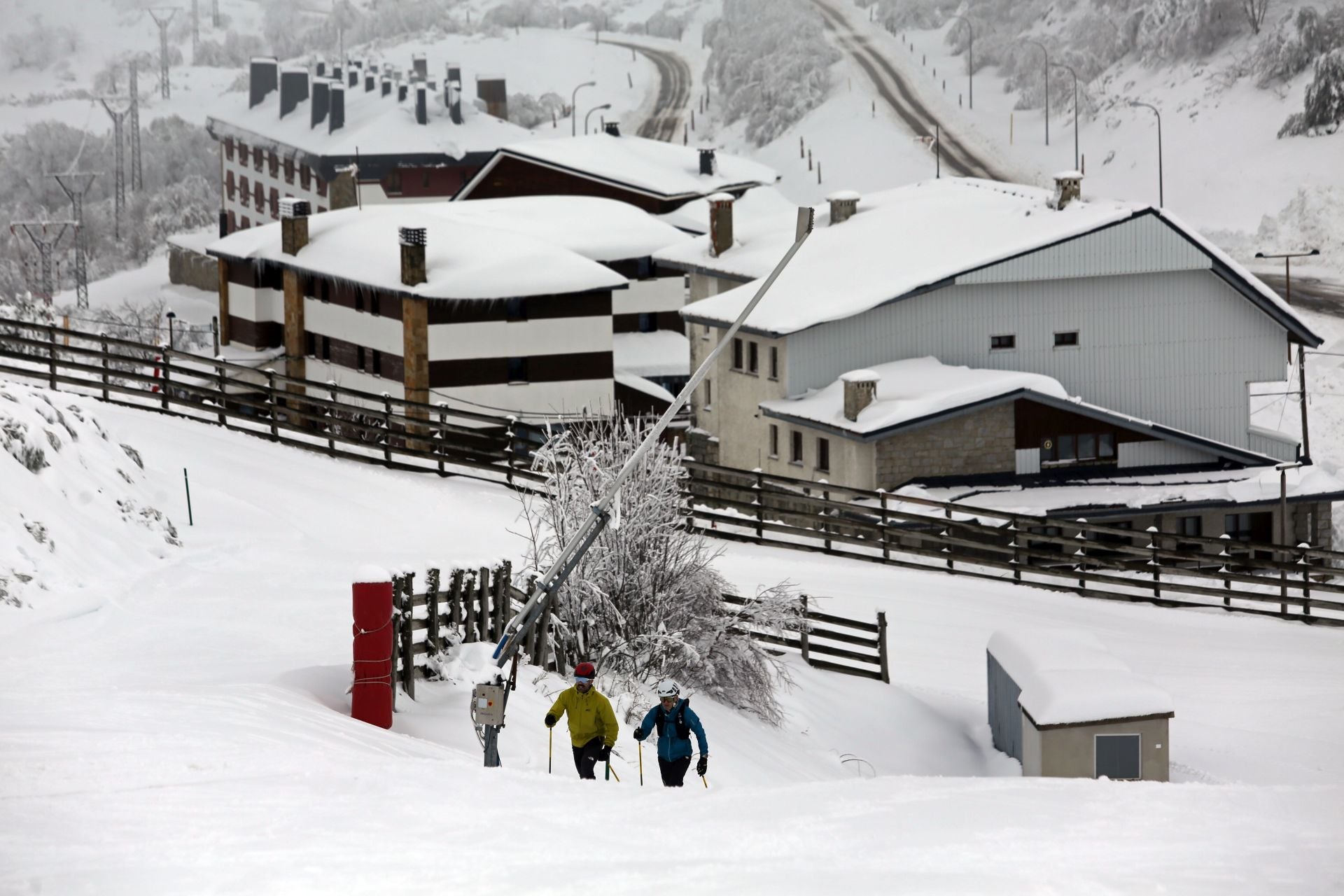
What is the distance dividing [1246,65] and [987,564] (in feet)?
275

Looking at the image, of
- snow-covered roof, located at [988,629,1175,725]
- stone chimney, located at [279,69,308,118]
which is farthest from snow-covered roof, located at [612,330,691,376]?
stone chimney, located at [279,69,308,118]

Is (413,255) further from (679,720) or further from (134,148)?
(134,148)

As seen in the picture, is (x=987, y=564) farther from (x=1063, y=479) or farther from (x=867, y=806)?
(x=867, y=806)

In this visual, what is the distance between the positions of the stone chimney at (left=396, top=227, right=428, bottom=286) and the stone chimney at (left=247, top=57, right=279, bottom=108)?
68.1 metres

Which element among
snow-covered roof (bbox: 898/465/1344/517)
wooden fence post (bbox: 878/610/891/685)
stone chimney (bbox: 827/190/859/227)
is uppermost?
stone chimney (bbox: 827/190/859/227)

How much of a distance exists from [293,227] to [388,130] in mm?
42886

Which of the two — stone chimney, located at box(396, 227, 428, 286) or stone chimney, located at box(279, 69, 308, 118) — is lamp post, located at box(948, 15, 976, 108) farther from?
stone chimney, located at box(396, 227, 428, 286)

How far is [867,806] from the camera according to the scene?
13.6 metres

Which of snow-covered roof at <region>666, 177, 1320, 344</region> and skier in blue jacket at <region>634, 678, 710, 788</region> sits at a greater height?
snow-covered roof at <region>666, 177, 1320, 344</region>

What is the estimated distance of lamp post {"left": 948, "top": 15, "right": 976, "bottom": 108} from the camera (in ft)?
411

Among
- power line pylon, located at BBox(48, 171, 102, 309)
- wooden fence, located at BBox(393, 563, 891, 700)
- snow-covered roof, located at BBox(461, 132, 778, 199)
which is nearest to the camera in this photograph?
wooden fence, located at BBox(393, 563, 891, 700)

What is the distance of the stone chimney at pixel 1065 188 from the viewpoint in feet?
165

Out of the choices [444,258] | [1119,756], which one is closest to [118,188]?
[444,258]

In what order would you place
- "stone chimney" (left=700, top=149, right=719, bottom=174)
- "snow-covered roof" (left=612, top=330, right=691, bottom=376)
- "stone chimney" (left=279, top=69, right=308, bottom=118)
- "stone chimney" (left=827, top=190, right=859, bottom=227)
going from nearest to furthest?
"stone chimney" (left=827, top=190, right=859, bottom=227) → "snow-covered roof" (left=612, top=330, right=691, bottom=376) → "stone chimney" (left=700, top=149, right=719, bottom=174) → "stone chimney" (left=279, top=69, right=308, bottom=118)
